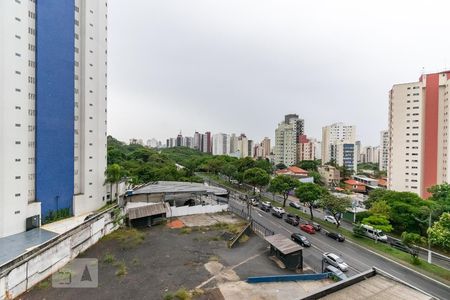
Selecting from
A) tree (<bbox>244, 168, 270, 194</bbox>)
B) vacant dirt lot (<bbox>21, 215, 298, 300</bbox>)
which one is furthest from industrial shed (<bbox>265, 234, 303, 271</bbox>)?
tree (<bbox>244, 168, 270, 194</bbox>)

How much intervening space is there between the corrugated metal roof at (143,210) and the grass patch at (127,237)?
1.52 meters

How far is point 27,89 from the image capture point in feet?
72.9

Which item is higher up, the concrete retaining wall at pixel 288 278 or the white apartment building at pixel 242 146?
the white apartment building at pixel 242 146

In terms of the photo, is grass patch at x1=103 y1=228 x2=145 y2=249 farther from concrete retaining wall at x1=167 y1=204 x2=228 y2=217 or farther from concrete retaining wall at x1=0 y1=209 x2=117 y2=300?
concrete retaining wall at x1=167 y1=204 x2=228 y2=217

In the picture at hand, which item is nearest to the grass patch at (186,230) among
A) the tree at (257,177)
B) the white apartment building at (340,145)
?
the tree at (257,177)

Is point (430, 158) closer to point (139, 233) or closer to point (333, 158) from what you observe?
point (333, 158)

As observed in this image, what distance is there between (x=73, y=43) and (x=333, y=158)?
86040mm

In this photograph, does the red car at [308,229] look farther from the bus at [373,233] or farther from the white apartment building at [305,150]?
the white apartment building at [305,150]

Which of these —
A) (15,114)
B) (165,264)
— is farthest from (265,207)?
(15,114)

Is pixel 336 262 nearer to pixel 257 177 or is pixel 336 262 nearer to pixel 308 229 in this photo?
pixel 308 229

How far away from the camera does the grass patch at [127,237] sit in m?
20.8

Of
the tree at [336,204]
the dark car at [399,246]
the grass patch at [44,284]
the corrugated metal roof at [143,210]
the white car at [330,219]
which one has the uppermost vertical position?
the tree at [336,204]

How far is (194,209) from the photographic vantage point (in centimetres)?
3069

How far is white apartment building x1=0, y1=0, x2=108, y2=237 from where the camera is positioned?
20.6m
